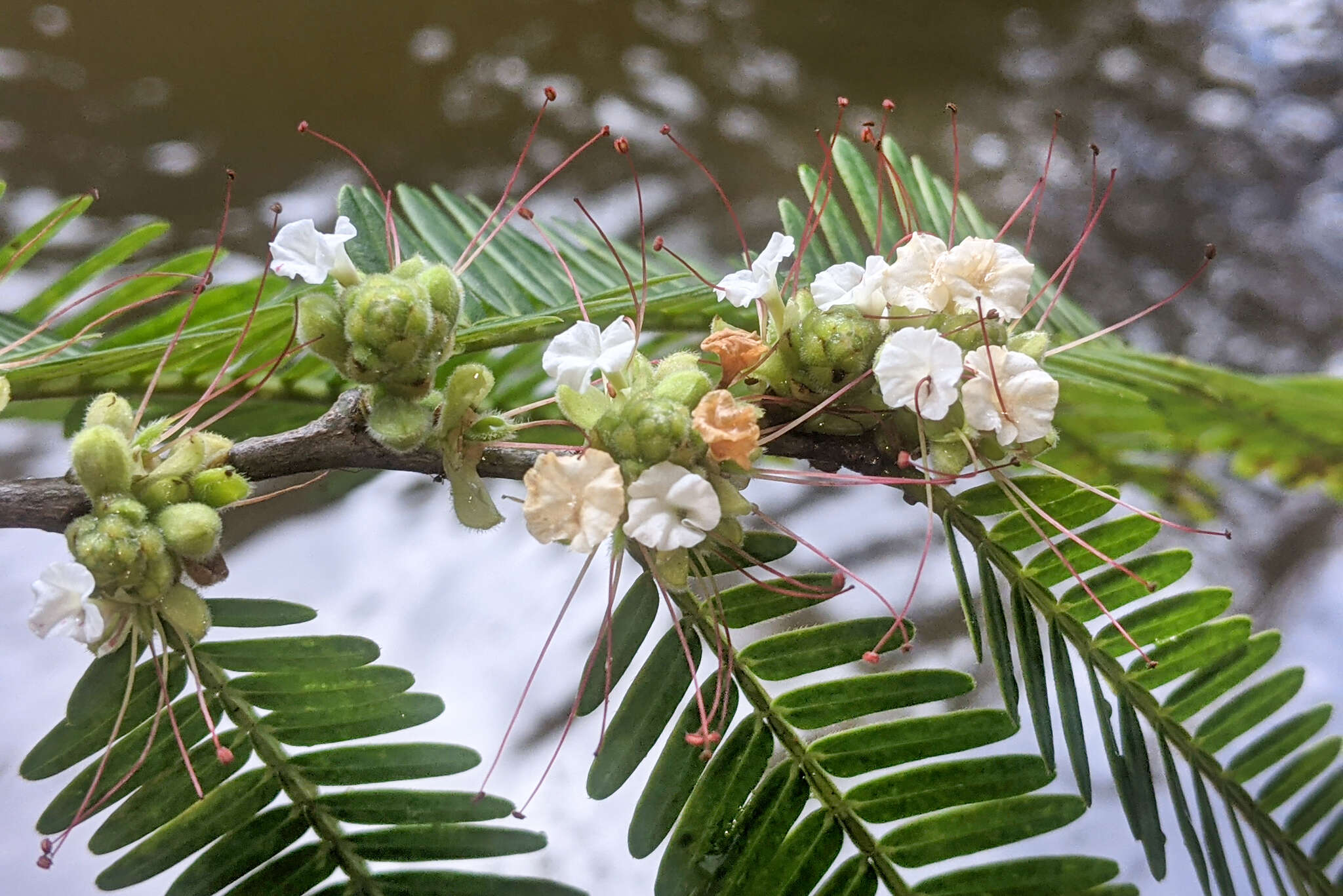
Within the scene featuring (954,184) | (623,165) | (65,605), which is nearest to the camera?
(65,605)

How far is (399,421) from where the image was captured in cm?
30

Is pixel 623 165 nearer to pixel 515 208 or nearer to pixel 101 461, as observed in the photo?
pixel 515 208

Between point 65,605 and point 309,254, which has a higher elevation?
point 309,254

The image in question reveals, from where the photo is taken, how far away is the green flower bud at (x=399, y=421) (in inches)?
11.9

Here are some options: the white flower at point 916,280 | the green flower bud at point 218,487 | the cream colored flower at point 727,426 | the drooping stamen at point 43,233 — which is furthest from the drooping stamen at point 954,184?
the drooping stamen at point 43,233

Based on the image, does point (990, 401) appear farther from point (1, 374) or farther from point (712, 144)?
point (712, 144)

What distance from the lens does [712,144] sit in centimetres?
100

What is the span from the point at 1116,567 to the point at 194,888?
0.39 m

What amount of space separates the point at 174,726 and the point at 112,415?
0.11 m

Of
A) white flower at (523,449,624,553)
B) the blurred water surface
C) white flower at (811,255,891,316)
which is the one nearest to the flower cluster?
white flower at (523,449,624,553)

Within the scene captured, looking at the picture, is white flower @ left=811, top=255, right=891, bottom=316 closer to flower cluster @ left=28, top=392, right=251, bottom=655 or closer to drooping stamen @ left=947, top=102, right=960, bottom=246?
drooping stamen @ left=947, top=102, right=960, bottom=246

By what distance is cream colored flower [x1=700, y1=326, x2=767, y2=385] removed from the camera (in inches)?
13.0

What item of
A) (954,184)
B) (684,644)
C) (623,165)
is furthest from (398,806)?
(623,165)

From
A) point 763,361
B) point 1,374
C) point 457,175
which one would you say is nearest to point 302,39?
point 457,175
